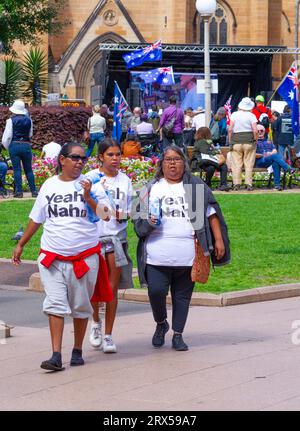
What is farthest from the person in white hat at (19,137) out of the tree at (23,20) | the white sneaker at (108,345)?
the tree at (23,20)

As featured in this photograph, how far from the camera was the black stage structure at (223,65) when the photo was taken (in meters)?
45.0

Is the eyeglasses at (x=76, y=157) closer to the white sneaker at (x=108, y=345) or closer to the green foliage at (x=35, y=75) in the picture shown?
the white sneaker at (x=108, y=345)

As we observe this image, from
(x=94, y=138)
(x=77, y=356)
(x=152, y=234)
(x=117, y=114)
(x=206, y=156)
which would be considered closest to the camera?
(x=77, y=356)

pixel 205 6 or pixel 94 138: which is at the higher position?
pixel 205 6

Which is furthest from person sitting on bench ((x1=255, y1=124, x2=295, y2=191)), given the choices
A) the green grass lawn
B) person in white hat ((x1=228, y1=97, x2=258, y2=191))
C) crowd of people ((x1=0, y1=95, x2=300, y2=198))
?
the green grass lawn

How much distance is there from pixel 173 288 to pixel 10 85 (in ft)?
127

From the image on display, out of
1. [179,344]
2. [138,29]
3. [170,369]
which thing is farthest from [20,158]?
[138,29]

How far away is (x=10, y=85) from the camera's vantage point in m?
48.3

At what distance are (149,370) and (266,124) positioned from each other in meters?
26.3

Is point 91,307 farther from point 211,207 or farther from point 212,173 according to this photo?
point 212,173

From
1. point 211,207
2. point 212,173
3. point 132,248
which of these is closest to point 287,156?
point 212,173

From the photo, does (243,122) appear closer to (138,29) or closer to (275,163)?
(275,163)

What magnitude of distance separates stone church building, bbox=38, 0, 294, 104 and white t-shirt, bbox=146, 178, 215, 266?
4637cm

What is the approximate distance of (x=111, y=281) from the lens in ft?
34.0
